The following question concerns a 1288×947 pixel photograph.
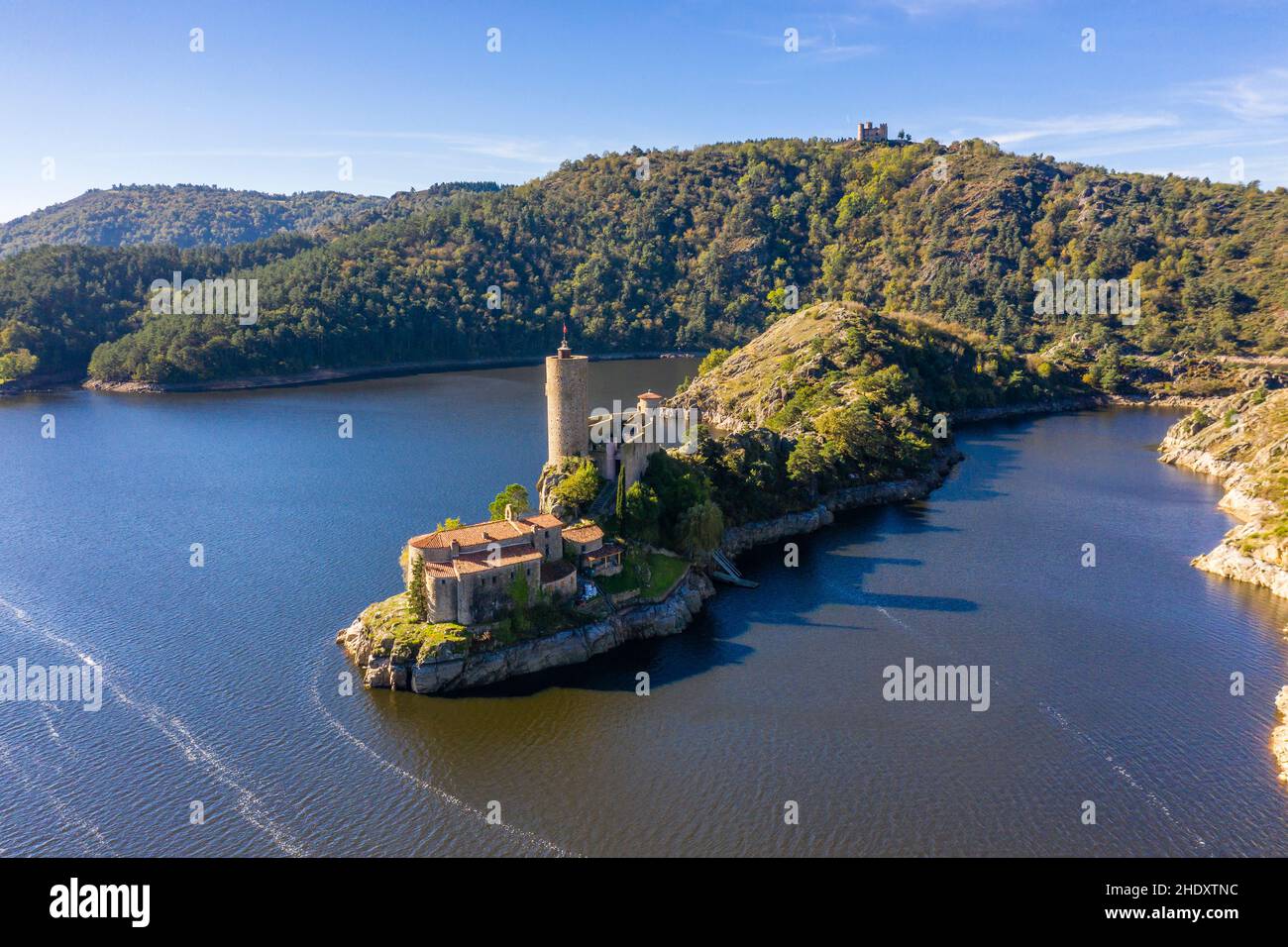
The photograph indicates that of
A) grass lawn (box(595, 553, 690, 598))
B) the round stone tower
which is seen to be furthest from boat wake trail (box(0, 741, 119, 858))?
the round stone tower

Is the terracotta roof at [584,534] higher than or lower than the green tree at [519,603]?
higher

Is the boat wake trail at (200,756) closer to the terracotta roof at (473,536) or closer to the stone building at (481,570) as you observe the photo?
the stone building at (481,570)

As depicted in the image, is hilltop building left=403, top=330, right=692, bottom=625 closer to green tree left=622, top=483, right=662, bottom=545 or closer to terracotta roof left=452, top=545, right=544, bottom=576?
terracotta roof left=452, top=545, right=544, bottom=576

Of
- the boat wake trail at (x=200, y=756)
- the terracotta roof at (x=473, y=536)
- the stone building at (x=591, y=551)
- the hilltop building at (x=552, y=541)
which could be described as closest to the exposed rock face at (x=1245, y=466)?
the hilltop building at (x=552, y=541)

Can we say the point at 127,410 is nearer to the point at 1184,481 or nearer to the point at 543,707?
the point at 543,707

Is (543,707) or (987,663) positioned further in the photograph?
(987,663)

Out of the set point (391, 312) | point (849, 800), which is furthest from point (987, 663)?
point (391, 312)
